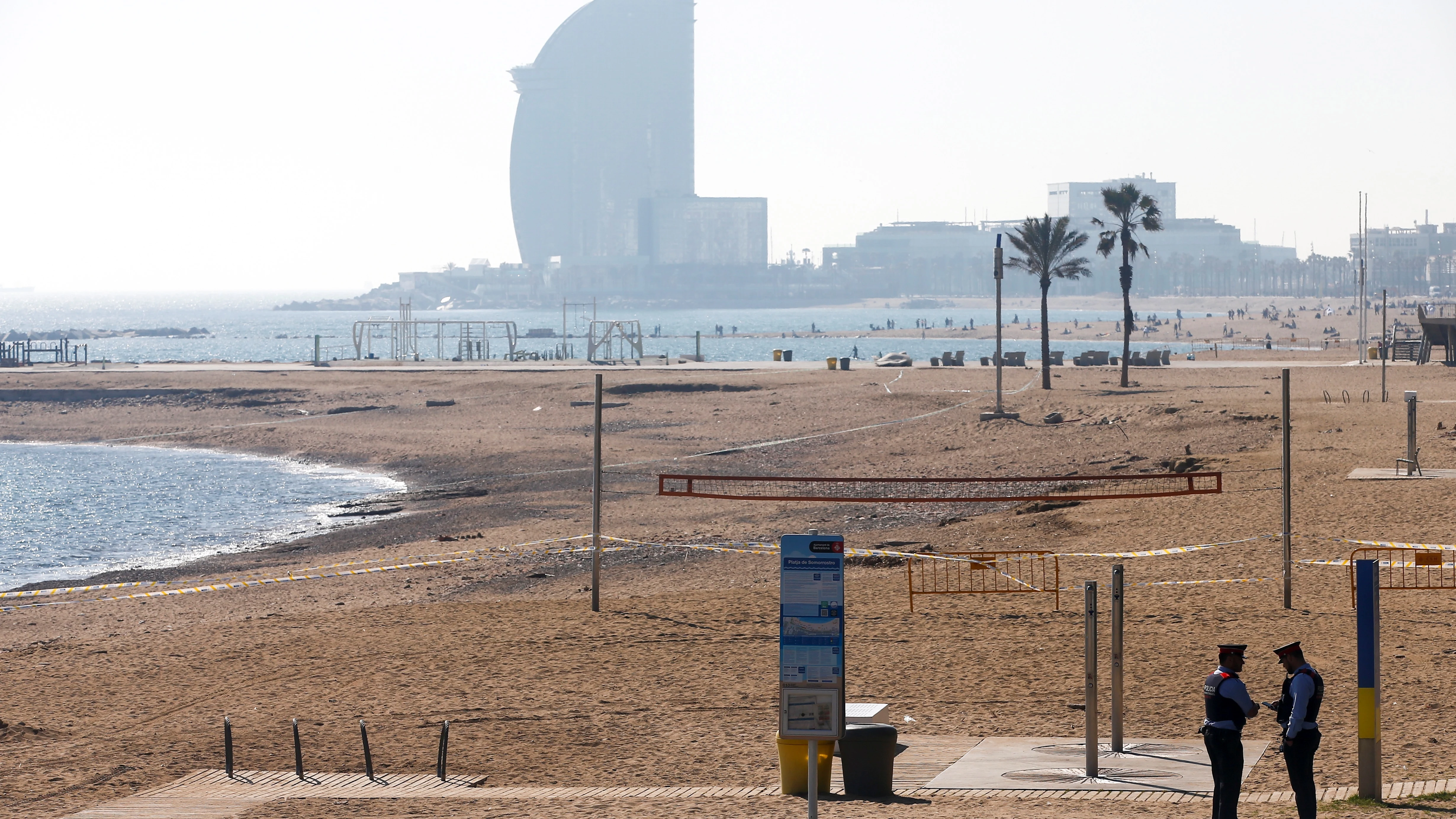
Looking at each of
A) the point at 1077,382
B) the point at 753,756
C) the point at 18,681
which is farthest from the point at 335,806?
the point at 1077,382

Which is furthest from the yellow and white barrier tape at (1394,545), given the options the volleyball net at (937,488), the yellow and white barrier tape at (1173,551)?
the volleyball net at (937,488)

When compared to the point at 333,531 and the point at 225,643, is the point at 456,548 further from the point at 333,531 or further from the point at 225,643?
the point at 225,643

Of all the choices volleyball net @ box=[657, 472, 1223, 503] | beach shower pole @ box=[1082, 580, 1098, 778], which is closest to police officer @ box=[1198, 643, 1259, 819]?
beach shower pole @ box=[1082, 580, 1098, 778]

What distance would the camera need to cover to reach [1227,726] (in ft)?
30.2

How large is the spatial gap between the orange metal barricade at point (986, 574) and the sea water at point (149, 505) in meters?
14.9

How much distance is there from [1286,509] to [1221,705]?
27.1 feet

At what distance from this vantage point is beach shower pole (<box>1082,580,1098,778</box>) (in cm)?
1073

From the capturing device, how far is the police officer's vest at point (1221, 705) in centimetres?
925

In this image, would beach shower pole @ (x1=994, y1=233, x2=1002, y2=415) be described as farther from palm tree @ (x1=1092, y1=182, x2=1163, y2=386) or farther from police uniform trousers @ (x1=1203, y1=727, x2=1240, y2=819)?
police uniform trousers @ (x1=1203, y1=727, x2=1240, y2=819)

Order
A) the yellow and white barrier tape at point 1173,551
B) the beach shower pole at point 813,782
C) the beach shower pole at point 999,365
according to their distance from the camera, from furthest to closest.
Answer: the beach shower pole at point 999,365, the yellow and white barrier tape at point 1173,551, the beach shower pole at point 813,782

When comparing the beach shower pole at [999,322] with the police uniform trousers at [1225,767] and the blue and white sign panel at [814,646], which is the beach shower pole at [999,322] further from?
the blue and white sign panel at [814,646]

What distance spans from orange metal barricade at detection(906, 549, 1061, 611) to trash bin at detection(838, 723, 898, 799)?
23.9 feet

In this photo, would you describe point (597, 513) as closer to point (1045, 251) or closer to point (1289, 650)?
point (1289, 650)

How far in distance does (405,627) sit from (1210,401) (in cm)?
2954
